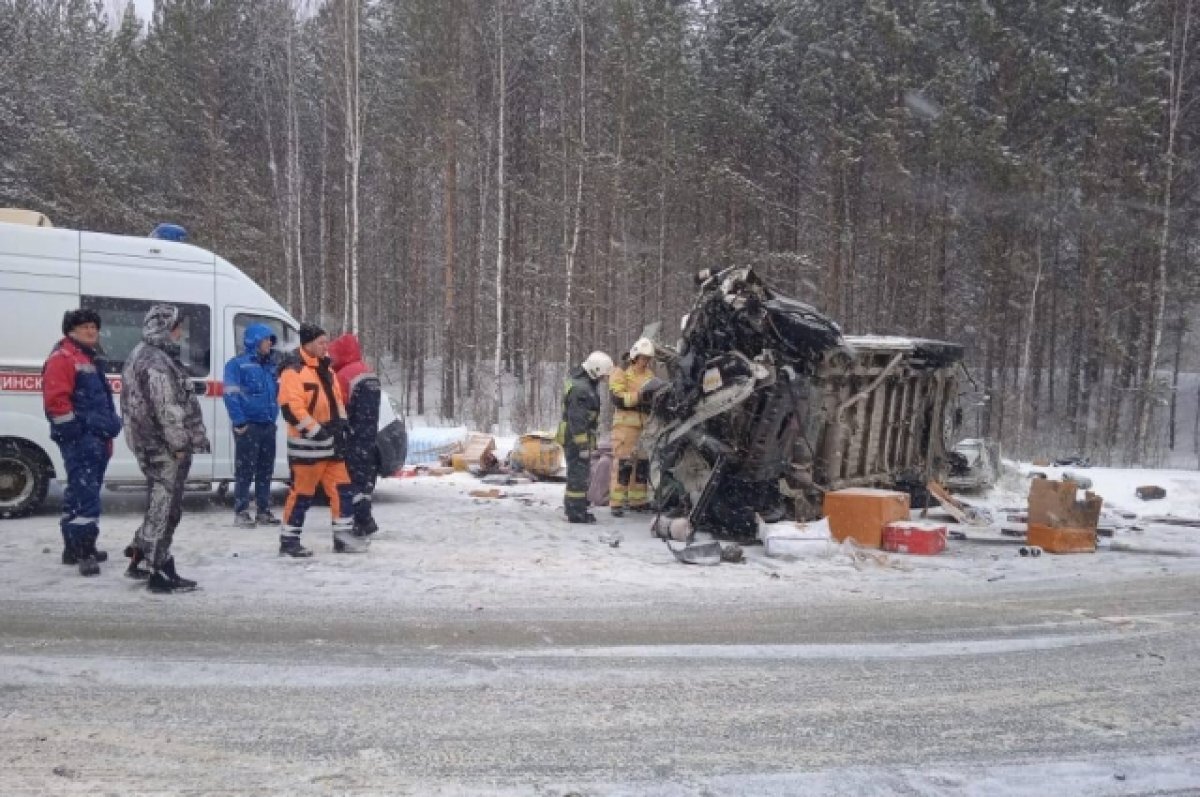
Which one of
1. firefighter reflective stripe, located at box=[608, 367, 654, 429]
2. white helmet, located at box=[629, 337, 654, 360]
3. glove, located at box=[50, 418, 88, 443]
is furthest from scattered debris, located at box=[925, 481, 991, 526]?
glove, located at box=[50, 418, 88, 443]

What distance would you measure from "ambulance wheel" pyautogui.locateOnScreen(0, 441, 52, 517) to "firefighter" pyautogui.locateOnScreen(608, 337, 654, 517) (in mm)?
5800

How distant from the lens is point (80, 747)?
11.6 ft

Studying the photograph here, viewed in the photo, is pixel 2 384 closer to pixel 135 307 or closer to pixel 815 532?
pixel 135 307

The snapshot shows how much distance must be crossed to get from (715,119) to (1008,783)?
25538mm

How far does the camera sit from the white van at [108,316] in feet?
27.6

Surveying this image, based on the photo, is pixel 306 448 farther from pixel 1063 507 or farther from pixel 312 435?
pixel 1063 507

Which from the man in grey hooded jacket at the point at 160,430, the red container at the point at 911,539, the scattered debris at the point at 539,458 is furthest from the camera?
the scattered debris at the point at 539,458

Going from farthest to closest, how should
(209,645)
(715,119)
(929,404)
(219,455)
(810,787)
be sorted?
(715,119) → (929,404) → (219,455) → (209,645) → (810,787)

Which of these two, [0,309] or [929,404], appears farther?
[929,404]

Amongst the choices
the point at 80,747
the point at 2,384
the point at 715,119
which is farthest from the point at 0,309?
the point at 715,119

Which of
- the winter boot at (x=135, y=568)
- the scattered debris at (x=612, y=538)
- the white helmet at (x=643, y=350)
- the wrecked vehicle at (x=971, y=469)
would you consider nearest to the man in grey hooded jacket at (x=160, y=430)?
the winter boot at (x=135, y=568)

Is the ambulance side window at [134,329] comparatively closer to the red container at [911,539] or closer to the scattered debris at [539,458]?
the scattered debris at [539,458]

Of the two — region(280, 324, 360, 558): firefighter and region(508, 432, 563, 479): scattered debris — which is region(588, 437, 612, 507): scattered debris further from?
region(280, 324, 360, 558): firefighter

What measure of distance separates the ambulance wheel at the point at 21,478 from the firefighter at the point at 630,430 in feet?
19.0
